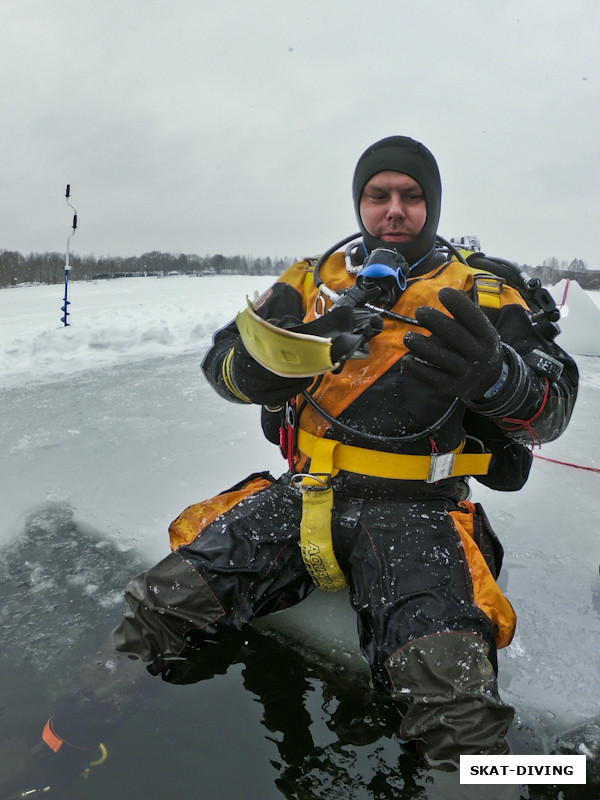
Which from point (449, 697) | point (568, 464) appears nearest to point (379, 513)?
point (449, 697)

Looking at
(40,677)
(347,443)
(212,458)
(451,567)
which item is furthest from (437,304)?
(212,458)

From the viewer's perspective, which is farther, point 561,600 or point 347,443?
point 561,600

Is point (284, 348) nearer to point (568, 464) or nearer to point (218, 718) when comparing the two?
point (218, 718)

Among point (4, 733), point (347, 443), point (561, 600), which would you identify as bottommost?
point (4, 733)

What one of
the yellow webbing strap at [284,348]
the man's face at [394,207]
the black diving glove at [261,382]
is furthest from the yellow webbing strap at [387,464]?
the man's face at [394,207]

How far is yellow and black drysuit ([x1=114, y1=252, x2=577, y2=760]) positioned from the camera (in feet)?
4.81

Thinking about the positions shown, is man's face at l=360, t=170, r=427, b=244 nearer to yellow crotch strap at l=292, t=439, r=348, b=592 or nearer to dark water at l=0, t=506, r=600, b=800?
yellow crotch strap at l=292, t=439, r=348, b=592

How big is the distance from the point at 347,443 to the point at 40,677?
3.68 feet

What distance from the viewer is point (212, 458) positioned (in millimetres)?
3133

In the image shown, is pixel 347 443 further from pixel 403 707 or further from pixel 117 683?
pixel 117 683

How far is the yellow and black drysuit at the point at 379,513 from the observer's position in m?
1.47

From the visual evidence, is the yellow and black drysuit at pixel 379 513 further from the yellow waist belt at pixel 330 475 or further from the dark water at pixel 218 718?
the dark water at pixel 218 718

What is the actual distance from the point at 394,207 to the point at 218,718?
5.45 ft

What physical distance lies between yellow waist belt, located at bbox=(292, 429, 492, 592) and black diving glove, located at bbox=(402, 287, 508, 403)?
0.33 metres
